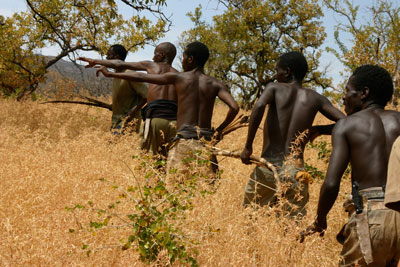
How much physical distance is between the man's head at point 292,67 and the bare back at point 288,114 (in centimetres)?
17

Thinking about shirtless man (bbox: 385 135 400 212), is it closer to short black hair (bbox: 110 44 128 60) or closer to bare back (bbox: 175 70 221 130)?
bare back (bbox: 175 70 221 130)

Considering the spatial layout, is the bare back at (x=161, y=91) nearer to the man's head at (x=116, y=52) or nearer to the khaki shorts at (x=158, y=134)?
the khaki shorts at (x=158, y=134)

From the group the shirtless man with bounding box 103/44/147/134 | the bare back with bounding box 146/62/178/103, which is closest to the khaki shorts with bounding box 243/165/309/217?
the bare back with bounding box 146/62/178/103

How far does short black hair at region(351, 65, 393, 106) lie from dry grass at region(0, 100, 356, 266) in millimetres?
944

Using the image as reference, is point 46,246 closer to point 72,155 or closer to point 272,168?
point 272,168

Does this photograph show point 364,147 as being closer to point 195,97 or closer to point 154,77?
point 195,97

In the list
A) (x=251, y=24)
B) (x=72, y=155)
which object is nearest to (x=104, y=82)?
(x=251, y=24)

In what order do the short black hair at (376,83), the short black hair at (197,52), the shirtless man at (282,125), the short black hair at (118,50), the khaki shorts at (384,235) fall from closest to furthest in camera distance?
1. the khaki shorts at (384,235)
2. the short black hair at (376,83)
3. the shirtless man at (282,125)
4. the short black hair at (197,52)
5. the short black hair at (118,50)

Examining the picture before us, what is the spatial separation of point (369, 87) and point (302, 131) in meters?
0.97

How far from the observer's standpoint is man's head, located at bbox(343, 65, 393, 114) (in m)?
2.65

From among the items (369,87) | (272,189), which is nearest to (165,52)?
(272,189)

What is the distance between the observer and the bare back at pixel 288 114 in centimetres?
358

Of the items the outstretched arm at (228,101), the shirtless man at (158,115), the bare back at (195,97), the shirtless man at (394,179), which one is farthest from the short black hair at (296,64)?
the shirtless man at (394,179)

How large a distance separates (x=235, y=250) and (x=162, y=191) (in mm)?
616
